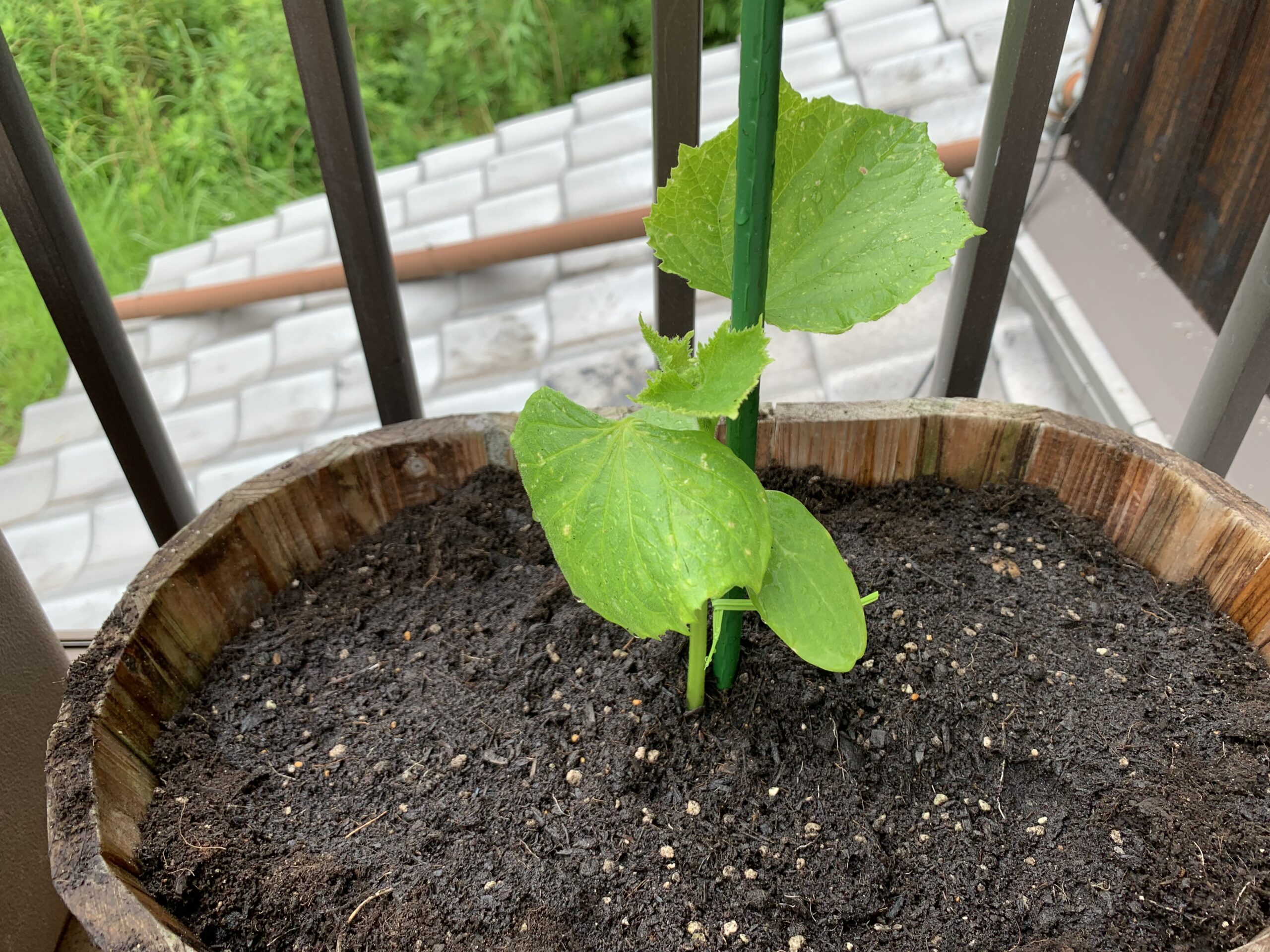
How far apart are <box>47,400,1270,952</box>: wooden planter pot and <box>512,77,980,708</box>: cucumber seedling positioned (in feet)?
0.93

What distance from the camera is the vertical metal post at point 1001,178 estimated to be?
0.76 m

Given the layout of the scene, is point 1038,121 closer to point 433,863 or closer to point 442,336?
point 433,863

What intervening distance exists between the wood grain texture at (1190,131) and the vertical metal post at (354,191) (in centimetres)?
106

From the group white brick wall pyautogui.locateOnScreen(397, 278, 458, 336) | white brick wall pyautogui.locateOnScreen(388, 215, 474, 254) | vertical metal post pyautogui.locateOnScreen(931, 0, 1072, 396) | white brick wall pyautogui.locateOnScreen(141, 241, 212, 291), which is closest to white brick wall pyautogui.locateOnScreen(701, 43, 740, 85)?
white brick wall pyautogui.locateOnScreen(388, 215, 474, 254)

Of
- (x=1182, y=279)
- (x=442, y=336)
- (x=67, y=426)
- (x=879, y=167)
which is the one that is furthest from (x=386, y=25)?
(x=879, y=167)

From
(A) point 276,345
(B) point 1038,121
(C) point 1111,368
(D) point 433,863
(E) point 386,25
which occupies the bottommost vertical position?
(A) point 276,345

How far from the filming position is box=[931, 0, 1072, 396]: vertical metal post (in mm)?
763

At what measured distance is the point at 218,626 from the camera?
80cm

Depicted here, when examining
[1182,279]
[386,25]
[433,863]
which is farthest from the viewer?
[386,25]

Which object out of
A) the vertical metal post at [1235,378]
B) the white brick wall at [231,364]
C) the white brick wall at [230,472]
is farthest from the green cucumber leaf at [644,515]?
the white brick wall at [231,364]

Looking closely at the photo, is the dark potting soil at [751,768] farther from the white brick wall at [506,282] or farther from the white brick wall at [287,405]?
the white brick wall at [506,282]

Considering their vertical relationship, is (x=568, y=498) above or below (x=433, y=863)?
above

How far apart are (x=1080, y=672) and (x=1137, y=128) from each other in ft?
3.90

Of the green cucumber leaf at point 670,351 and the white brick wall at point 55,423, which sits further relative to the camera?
the white brick wall at point 55,423
